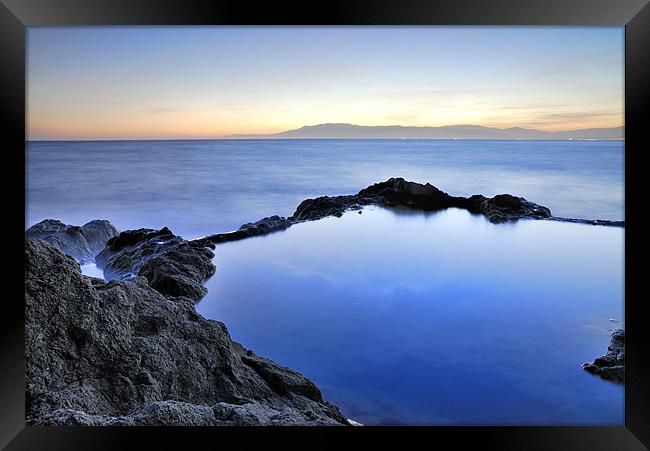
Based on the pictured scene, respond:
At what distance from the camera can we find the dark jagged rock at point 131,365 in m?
2.00

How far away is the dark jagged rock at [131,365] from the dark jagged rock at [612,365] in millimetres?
2056

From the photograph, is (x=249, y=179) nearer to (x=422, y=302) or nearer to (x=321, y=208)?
(x=321, y=208)

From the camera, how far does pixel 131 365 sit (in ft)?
7.22

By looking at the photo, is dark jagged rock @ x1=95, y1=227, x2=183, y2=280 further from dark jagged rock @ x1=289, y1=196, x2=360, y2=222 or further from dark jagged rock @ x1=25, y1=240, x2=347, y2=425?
→ dark jagged rock @ x1=289, y1=196, x2=360, y2=222

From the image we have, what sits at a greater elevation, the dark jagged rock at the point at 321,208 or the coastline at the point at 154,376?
the dark jagged rock at the point at 321,208

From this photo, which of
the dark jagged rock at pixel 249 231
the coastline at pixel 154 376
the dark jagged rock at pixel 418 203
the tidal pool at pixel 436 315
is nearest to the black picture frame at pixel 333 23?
the coastline at pixel 154 376

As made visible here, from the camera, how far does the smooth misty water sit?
11.9 metres

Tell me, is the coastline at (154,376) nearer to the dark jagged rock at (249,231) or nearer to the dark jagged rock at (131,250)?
the dark jagged rock at (131,250)

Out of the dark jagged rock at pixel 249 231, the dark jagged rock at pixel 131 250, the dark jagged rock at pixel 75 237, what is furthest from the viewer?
the dark jagged rock at pixel 249 231

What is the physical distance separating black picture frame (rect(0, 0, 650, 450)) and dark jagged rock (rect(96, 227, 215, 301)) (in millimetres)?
2332

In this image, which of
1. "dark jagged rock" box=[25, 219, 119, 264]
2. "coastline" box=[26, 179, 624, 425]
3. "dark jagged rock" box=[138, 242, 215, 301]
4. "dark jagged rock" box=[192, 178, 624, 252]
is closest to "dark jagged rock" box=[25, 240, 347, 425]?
"coastline" box=[26, 179, 624, 425]

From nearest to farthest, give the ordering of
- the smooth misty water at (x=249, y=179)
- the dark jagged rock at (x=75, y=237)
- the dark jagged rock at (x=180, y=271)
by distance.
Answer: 1. the dark jagged rock at (x=180, y=271)
2. the dark jagged rock at (x=75, y=237)
3. the smooth misty water at (x=249, y=179)

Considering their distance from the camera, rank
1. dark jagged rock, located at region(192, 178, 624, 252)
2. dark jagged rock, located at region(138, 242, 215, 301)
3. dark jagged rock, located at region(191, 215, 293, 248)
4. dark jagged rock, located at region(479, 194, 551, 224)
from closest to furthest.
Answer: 1. dark jagged rock, located at region(138, 242, 215, 301)
2. dark jagged rock, located at region(191, 215, 293, 248)
3. dark jagged rock, located at region(192, 178, 624, 252)
4. dark jagged rock, located at region(479, 194, 551, 224)

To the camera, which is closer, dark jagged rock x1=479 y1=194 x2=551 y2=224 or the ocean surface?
the ocean surface
